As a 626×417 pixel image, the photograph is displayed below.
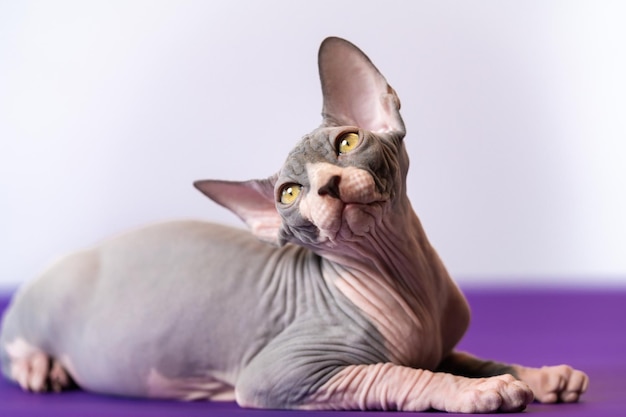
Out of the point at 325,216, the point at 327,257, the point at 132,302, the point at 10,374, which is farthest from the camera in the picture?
the point at 10,374

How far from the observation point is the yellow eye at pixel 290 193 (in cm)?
187

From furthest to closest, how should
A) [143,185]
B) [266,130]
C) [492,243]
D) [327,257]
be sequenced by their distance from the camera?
1. [492,243]
2. [143,185]
3. [266,130]
4. [327,257]

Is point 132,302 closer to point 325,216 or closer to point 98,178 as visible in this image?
point 325,216

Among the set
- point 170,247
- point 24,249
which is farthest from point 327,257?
point 24,249

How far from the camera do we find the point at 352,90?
2109 millimetres

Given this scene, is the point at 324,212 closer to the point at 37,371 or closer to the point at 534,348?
the point at 37,371

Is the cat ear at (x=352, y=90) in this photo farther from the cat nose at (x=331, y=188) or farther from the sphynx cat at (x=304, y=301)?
the cat nose at (x=331, y=188)

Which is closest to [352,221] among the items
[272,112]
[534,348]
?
[534,348]

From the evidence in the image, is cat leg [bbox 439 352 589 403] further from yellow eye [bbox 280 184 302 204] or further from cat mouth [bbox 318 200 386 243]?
yellow eye [bbox 280 184 302 204]

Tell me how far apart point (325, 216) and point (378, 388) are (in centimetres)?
44

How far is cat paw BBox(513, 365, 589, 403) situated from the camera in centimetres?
209

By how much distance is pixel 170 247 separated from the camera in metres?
2.39

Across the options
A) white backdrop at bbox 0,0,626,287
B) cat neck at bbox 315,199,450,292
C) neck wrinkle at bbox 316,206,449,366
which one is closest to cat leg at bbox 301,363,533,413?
neck wrinkle at bbox 316,206,449,366

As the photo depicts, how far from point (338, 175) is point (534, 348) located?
162cm
